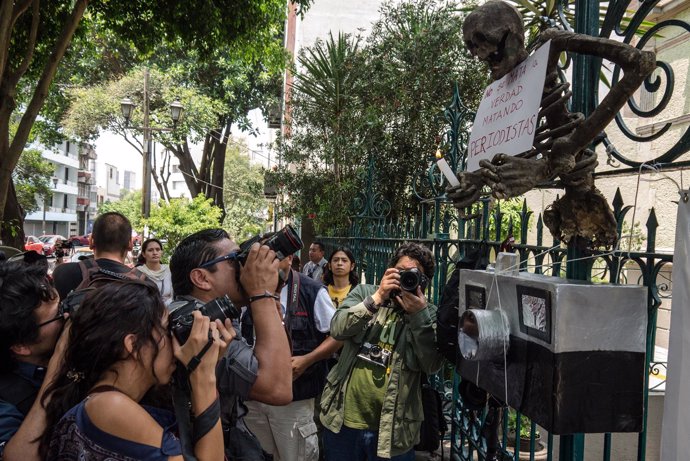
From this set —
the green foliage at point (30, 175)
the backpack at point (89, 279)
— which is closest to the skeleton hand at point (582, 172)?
the backpack at point (89, 279)

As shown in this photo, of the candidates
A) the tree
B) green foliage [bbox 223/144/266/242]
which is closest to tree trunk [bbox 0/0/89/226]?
the tree

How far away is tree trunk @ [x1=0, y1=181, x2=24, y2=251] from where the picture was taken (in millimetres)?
6801

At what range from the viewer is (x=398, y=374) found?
9.96 ft

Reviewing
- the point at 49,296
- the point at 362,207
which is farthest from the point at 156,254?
the point at 49,296

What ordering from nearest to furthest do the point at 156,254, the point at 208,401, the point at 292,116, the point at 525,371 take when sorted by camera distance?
the point at 525,371
the point at 208,401
the point at 156,254
the point at 292,116

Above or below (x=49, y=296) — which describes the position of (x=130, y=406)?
below

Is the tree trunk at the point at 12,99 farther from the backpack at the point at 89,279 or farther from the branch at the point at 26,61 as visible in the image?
the backpack at the point at 89,279

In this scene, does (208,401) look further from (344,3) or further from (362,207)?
(344,3)

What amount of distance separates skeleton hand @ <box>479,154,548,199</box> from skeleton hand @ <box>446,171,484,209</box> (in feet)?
0.58

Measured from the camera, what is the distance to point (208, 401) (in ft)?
5.88

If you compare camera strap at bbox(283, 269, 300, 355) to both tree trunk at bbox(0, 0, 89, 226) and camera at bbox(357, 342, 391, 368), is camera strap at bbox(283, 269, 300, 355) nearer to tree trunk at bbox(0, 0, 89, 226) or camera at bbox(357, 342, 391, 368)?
camera at bbox(357, 342, 391, 368)

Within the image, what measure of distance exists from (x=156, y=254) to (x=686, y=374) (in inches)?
285

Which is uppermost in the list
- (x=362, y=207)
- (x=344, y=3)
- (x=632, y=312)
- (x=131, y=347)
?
(x=344, y=3)

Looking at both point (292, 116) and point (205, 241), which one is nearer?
point (205, 241)
